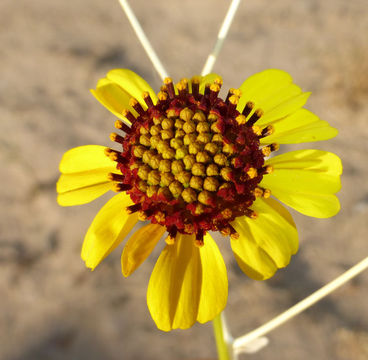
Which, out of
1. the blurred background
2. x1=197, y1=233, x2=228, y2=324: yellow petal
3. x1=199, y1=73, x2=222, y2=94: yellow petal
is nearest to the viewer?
x1=197, y1=233, x2=228, y2=324: yellow petal

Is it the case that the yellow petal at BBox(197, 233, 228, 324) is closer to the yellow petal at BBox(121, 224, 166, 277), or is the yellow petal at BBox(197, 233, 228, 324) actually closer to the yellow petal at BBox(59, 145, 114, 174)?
the yellow petal at BBox(121, 224, 166, 277)

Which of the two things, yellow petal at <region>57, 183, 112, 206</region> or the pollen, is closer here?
the pollen

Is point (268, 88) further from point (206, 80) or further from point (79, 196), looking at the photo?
point (79, 196)

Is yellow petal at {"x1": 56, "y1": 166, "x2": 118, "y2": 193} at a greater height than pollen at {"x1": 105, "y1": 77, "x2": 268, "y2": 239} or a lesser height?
lesser

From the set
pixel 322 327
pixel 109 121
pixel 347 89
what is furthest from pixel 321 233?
pixel 109 121

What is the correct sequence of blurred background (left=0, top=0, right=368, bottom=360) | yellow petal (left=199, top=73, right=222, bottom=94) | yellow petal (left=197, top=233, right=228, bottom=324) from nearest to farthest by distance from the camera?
yellow petal (left=197, top=233, right=228, bottom=324)
yellow petal (left=199, top=73, right=222, bottom=94)
blurred background (left=0, top=0, right=368, bottom=360)

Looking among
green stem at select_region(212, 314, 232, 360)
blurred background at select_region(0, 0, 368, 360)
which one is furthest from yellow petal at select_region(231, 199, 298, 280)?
blurred background at select_region(0, 0, 368, 360)

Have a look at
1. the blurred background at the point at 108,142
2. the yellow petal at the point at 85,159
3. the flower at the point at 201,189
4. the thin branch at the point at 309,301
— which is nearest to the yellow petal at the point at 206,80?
the flower at the point at 201,189
